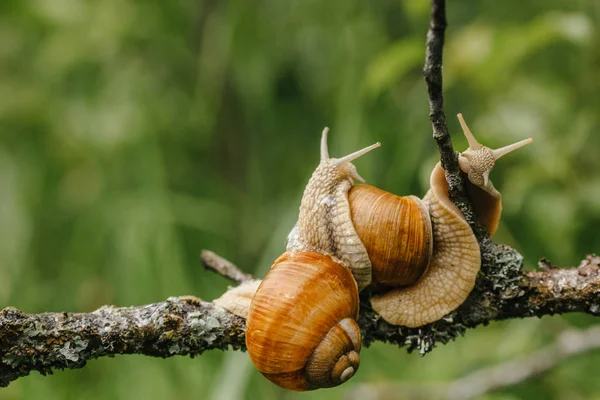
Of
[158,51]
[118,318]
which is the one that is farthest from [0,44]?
[118,318]

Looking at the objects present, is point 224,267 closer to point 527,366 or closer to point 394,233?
point 394,233

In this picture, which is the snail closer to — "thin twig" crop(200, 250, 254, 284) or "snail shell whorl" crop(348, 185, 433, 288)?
"snail shell whorl" crop(348, 185, 433, 288)

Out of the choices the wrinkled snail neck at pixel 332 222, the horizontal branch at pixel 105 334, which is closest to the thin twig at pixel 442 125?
the wrinkled snail neck at pixel 332 222

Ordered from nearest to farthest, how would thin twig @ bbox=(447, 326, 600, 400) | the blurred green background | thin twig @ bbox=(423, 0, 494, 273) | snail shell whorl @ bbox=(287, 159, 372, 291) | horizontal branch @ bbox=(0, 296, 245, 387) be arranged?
thin twig @ bbox=(423, 0, 494, 273) → horizontal branch @ bbox=(0, 296, 245, 387) → snail shell whorl @ bbox=(287, 159, 372, 291) → thin twig @ bbox=(447, 326, 600, 400) → the blurred green background

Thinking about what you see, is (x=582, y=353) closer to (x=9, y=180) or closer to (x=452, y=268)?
(x=452, y=268)

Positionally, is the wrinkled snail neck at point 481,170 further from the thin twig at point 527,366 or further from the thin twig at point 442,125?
the thin twig at point 527,366

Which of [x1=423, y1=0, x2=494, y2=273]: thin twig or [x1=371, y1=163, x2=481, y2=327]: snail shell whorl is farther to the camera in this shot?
[x1=371, y1=163, x2=481, y2=327]: snail shell whorl

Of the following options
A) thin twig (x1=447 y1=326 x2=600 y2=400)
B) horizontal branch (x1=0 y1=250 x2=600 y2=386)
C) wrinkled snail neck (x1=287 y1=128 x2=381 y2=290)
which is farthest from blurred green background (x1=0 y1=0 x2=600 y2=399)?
horizontal branch (x1=0 y1=250 x2=600 y2=386)
